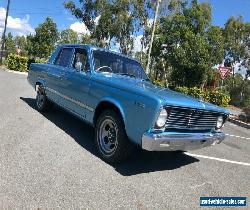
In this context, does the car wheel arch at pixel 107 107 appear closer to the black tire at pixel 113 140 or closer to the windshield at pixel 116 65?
the black tire at pixel 113 140

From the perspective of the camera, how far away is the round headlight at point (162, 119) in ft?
16.2

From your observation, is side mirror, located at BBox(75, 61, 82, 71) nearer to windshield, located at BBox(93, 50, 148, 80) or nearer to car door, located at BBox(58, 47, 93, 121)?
car door, located at BBox(58, 47, 93, 121)

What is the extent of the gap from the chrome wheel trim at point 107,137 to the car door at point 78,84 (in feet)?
1.51

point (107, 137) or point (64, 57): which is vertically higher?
point (64, 57)

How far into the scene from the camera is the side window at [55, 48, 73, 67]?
7.62m

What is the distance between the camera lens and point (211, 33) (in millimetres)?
40156

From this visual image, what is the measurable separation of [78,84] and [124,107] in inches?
65.5

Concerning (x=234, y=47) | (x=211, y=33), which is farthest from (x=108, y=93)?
(x=234, y=47)

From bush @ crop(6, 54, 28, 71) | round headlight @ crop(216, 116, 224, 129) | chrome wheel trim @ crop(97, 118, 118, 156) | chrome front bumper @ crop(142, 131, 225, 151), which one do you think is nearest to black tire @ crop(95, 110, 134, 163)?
chrome wheel trim @ crop(97, 118, 118, 156)

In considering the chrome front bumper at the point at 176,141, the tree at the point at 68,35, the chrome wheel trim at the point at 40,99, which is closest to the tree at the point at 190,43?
the chrome wheel trim at the point at 40,99

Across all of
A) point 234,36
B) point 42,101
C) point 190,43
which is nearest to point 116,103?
point 42,101

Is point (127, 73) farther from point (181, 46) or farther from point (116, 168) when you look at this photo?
point (181, 46)

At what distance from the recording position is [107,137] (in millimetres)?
5926

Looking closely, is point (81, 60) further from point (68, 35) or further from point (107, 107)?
point (68, 35)
